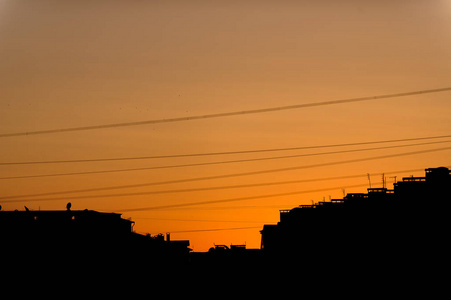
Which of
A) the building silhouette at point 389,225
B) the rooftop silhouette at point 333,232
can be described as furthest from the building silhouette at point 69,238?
the building silhouette at point 389,225

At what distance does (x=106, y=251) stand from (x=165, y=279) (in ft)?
85.5

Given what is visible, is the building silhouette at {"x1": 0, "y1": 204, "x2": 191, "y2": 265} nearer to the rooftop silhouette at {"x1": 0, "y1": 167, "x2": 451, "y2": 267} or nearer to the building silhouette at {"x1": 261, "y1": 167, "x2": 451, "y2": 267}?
the rooftop silhouette at {"x1": 0, "y1": 167, "x2": 451, "y2": 267}

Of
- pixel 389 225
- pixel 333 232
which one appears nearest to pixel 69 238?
pixel 389 225

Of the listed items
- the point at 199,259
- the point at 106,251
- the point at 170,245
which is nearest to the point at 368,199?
the point at 106,251

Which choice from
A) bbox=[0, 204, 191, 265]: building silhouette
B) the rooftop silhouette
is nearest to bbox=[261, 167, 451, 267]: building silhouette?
the rooftop silhouette

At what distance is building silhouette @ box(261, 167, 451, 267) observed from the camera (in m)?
66.2

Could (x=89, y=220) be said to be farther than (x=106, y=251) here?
Yes

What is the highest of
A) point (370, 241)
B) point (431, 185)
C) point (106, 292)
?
point (431, 185)

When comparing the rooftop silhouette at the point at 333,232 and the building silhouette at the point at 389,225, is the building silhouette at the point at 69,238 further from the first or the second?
the building silhouette at the point at 389,225

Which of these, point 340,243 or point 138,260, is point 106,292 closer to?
point 138,260

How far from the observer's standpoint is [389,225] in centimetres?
7256

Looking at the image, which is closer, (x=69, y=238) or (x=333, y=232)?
(x=69, y=238)

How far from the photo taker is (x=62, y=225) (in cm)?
7500

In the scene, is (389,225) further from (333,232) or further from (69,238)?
(69,238)
